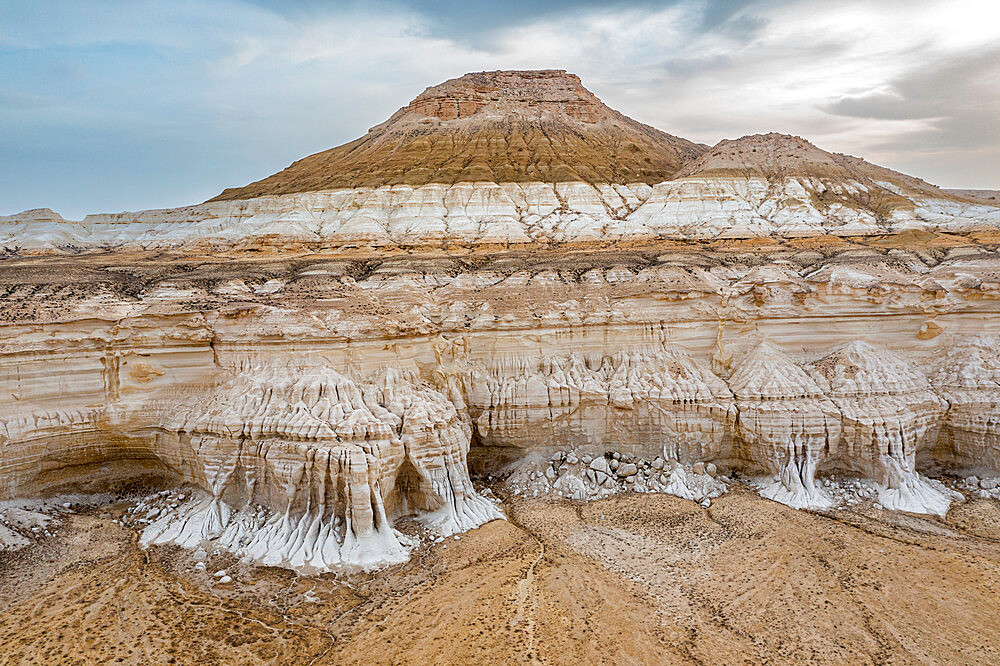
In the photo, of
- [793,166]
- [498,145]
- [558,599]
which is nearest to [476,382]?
[558,599]

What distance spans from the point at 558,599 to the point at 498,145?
129 ft

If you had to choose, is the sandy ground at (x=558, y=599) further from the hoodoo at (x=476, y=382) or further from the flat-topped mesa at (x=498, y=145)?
the flat-topped mesa at (x=498, y=145)

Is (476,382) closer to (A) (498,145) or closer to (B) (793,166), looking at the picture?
(B) (793,166)

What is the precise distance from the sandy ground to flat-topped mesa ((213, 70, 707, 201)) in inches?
1176

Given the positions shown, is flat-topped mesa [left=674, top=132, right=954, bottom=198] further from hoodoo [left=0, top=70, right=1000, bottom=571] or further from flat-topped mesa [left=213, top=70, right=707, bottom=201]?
hoodoo [left=0, top=70, right=1000, bottom=571]

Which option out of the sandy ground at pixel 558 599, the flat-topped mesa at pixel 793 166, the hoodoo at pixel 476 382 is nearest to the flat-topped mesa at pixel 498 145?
the flat-topped mesa at pixel 793 166

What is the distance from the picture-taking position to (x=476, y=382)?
1585 cm

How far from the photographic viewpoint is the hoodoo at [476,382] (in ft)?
41.3

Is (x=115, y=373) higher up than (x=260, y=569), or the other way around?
(x=115, y=373)

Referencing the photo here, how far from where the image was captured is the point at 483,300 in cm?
1678

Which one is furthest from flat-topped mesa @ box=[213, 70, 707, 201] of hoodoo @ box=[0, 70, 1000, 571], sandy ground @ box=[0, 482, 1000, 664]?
sandy ground @ box=[0, 482, 1000, 664]

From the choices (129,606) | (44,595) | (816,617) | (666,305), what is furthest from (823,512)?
(44,595)

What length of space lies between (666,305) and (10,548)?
54.4 feet

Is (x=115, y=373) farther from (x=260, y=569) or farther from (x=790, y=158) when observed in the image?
(x=790, y=158)
